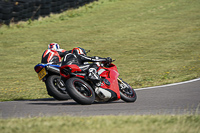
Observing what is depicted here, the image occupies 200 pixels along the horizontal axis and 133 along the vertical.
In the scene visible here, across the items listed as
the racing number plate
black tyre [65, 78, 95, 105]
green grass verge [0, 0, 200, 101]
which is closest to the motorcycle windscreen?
black tyre [65, 78, 95, 105]

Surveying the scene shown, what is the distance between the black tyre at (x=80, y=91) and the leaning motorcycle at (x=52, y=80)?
1.40 meters

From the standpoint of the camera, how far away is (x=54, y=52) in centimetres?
902

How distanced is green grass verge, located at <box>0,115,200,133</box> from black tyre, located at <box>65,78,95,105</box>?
1.67m

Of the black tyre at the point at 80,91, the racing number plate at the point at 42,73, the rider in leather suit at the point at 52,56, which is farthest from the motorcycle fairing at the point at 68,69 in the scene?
the rider in leather suit at the point at 52,56

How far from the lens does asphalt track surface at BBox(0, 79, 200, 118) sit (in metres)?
6.09

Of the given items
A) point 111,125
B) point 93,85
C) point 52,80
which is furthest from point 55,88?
point 111,125

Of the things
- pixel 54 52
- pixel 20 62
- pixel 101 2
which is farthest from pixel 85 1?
pixel 54 52

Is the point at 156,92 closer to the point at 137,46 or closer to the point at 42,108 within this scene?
the point at 42,108

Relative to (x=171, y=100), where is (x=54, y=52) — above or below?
above

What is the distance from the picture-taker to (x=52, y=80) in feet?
27.2

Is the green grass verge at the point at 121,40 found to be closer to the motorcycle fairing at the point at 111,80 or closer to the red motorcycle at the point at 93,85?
the red motorcycle at the point at 93,85

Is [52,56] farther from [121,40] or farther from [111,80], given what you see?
[121,40]

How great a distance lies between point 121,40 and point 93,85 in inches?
567

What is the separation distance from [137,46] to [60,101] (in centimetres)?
1192
